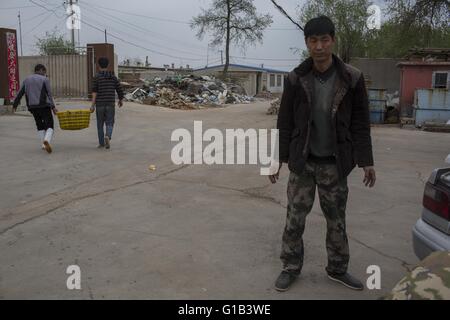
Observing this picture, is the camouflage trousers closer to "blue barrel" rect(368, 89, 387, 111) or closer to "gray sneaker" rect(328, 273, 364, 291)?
"gray sneaker" rect(328, 273, 364, 291)

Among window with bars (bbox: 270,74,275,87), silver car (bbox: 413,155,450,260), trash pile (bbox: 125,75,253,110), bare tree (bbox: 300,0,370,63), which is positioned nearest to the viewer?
silver car (bbox: 413,155,450,260)

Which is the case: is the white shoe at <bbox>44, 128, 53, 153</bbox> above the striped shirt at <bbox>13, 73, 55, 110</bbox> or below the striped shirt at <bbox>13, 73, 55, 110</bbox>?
below

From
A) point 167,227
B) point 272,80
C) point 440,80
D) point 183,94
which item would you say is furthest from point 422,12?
point 272,80

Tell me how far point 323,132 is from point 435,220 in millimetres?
965

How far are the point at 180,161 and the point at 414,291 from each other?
681 cm

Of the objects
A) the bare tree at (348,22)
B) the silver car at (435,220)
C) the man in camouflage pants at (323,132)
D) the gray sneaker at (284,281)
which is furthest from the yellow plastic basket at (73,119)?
the bare tree at (348,22)

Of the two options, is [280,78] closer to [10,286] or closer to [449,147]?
[449,147]

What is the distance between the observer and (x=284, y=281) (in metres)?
3.64

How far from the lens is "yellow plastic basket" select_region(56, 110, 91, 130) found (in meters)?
9.17

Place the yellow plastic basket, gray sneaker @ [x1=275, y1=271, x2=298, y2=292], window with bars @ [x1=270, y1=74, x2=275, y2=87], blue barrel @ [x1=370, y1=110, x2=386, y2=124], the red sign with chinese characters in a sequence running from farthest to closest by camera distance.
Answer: window with bars @ [x1=270, y1=74, x2=275, y2=87], blue barrel @ [x1=370, y1=110, x2=386, y2=124], the red sign with chinese characters, the yellow plastic basket, gray sneaker @ [x1=275, y1=271, x2=298, y2=292]

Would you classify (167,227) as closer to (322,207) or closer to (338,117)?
(322,207)

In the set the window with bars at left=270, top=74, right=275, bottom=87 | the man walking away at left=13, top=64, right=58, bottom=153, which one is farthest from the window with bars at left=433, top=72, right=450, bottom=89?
the window with bars at left=270, top=74, right=275, bottom=87

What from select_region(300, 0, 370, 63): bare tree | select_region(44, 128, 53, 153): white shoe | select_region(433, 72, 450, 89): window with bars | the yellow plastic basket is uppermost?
select_region(300, 0, 370, 63): bare tree

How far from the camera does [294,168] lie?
3543mm
